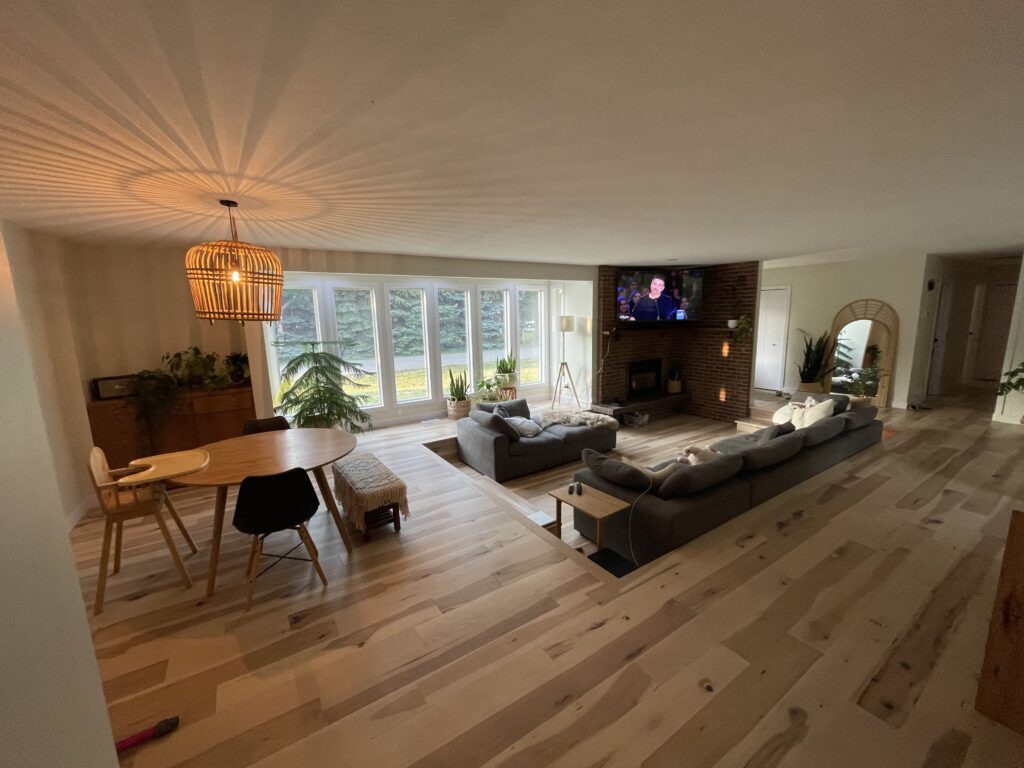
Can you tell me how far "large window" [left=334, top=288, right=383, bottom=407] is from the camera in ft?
19.1

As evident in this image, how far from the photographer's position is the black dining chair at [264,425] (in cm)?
341

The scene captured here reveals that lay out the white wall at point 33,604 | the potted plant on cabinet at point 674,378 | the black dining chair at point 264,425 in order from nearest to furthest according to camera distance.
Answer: the white wall at point 33,604
the black dining chair at point 264,425
the potted plant on cabinet at point 674,378

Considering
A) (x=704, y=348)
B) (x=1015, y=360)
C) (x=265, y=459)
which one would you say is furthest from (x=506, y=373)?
(x=1015, y=360)

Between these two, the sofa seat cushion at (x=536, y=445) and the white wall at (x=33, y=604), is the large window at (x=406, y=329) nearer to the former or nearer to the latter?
the sofa seat cushion at (x=536, y=445)

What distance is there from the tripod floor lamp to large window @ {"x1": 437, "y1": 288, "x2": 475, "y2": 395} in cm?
158

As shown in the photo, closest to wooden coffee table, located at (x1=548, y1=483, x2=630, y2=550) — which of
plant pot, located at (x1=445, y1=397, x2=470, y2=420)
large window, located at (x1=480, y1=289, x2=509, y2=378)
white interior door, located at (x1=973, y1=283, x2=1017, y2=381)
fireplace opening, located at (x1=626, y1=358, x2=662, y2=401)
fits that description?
plant pot, located at (x1=445, y1=397, x2=470, y2=420)

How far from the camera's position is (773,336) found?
815 cm

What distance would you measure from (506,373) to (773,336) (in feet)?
17.9

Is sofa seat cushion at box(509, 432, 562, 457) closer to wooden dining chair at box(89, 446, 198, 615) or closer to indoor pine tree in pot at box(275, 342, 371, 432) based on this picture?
indoor pine tree in pot at box(275, 342, 371, 432)

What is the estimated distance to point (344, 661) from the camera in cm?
195

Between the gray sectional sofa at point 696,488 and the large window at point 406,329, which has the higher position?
the large window at point 406,329

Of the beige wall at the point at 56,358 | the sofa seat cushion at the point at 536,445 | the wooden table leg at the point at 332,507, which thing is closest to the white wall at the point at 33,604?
the wooden table leg at the point at 332,507

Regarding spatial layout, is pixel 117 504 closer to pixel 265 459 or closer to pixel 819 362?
pixel 265 459

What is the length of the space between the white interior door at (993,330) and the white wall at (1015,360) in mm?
2561
